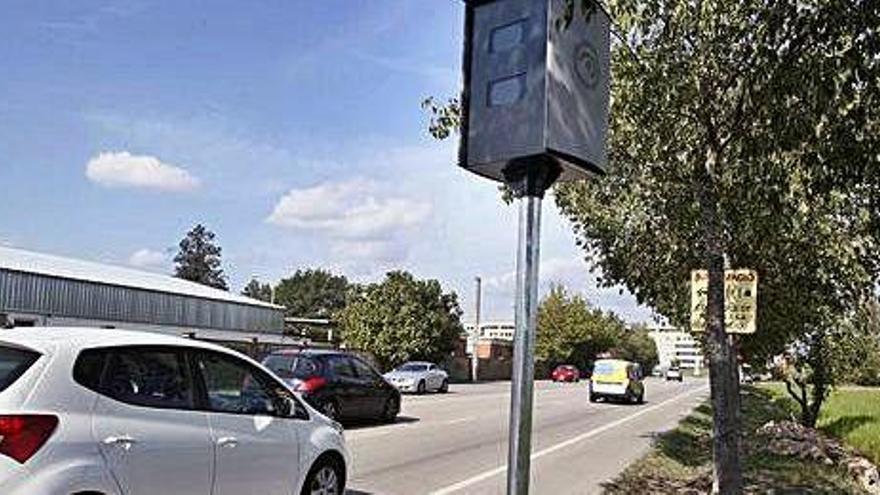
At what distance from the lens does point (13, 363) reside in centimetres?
614

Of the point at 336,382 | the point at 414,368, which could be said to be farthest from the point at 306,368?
the point at 414,368

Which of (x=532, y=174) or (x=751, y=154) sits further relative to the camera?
(x=751, y=154)

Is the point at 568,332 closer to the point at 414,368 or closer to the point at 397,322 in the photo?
the point at 397,322

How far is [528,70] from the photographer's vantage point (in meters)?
3.50

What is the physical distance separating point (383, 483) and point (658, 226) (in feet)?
16.0

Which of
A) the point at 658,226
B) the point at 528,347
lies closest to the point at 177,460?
the point at 528,347

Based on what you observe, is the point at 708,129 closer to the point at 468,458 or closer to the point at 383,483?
the point at 383,483

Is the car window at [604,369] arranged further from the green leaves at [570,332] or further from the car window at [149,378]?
the green leaves at [570,332]

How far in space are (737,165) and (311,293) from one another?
137 m

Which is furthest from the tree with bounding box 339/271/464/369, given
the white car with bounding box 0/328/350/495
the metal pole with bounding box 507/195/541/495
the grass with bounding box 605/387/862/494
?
the metal pole with bounding box 507/195/541/495

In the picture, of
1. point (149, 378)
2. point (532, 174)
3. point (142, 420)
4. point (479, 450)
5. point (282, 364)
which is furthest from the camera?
point (282, 364)

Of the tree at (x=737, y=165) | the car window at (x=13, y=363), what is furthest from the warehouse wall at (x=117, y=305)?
the car window at (x=13, y=363)

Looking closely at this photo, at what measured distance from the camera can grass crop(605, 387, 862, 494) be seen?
14.1 meters

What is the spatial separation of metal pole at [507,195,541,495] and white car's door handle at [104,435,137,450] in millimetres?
3353
